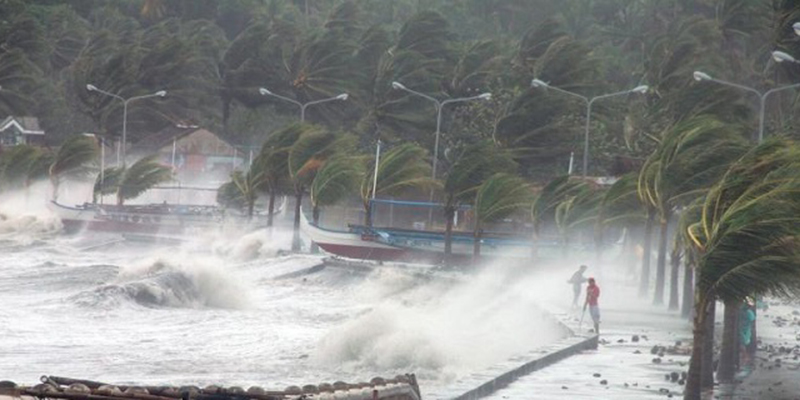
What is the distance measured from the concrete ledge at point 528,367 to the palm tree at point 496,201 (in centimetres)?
2792

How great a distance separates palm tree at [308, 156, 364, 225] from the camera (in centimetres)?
7225

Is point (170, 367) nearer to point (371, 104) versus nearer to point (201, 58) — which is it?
point (371, 104)

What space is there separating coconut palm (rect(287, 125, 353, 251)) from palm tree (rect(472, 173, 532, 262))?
1299 cm

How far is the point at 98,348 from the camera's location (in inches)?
1597

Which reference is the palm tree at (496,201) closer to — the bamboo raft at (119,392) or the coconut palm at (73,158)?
the coconut palm at (73,158)

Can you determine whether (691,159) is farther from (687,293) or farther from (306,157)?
(306,157)

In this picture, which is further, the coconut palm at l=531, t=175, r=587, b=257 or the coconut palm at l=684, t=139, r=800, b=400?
the coconut palm at l=531, t=175, r=587, b=257

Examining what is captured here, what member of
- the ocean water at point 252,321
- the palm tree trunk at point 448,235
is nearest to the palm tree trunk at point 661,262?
the ocean water at point 252,321

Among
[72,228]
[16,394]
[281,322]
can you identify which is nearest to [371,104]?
[72,228]

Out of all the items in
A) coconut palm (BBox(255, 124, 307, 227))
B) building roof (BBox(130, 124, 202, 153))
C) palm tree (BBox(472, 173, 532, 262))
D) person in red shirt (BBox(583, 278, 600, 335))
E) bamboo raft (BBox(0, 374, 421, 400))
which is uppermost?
building roof (BBox(130, 124, 202, 153))

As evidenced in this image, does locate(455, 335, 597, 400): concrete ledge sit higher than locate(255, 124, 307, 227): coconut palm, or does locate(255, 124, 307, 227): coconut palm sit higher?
locate(255, 124, 307, 227): coconut palm

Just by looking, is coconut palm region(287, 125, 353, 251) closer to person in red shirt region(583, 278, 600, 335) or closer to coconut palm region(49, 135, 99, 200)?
coconut palm region(49, 135, 99, 200)

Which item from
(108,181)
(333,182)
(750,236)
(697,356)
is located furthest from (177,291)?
(108,181)

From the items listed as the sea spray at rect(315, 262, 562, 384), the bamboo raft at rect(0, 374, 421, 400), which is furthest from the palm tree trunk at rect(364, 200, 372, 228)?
the bamboo raft at rect(0, 374, 421, 400)
